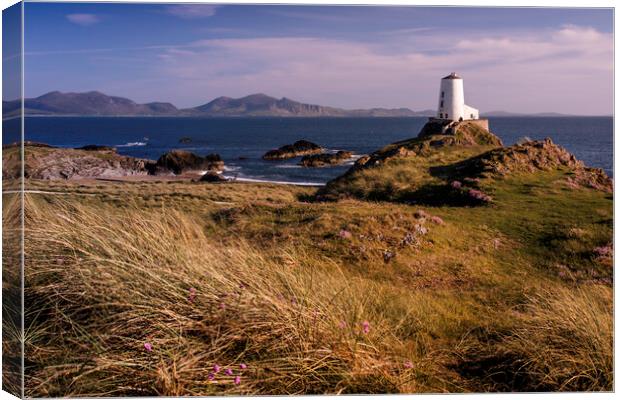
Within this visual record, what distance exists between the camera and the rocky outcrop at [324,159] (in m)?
20.2

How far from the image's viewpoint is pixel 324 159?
20594 millimetres

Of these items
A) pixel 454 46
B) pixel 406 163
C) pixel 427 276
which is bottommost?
pixel 427 276

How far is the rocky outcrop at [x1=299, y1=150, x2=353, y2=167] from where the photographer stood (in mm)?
20172

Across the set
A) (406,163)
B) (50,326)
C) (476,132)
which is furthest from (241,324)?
(476,132)

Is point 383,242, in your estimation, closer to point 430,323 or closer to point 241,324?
point 430,323

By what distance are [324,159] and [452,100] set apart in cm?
973

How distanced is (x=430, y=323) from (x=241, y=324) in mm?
2176

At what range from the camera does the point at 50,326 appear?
16.7 ft

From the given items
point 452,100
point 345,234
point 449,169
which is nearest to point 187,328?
point 345,234

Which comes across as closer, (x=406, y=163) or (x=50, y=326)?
(x=50, y=326)

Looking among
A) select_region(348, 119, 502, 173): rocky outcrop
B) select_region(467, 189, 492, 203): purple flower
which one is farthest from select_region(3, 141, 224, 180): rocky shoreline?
select_region(467, 189, 492, 203): purple flower

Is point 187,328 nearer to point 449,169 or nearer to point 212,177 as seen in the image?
point 449,169

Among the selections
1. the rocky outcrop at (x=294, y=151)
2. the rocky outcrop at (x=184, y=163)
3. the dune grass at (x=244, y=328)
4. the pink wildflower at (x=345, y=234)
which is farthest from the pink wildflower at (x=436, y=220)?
the rocky outcrop at (x=184, y=163)

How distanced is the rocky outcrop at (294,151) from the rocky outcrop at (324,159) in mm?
206
